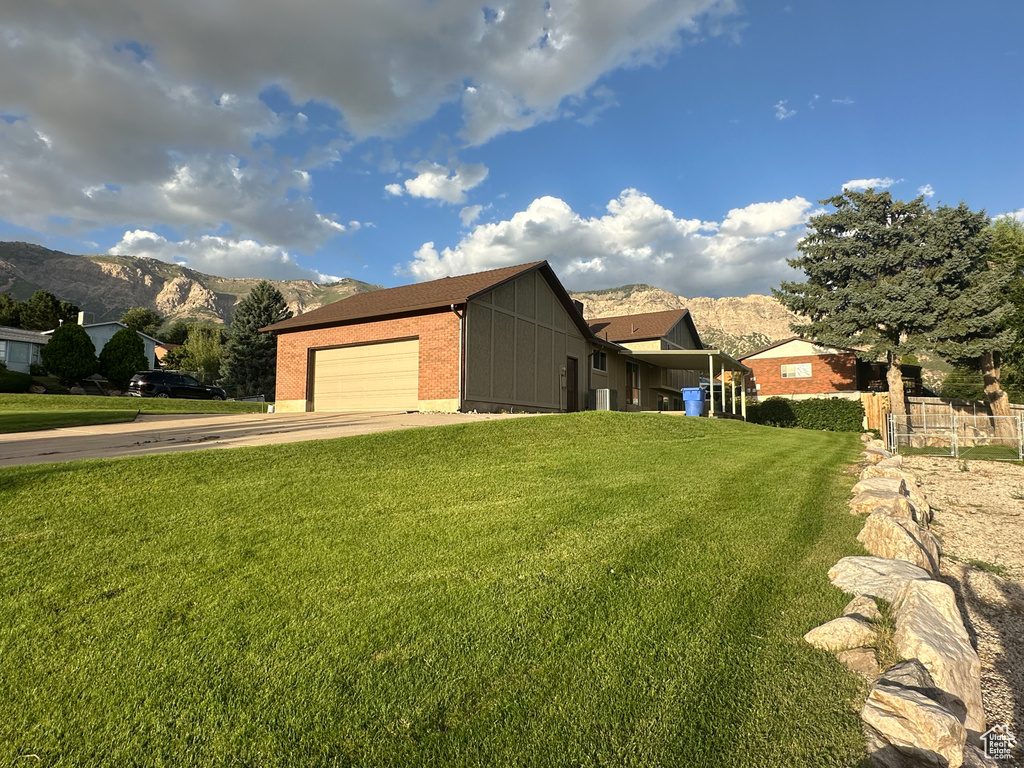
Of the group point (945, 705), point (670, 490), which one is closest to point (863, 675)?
point (945, 705)

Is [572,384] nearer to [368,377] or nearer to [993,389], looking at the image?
[368,377]

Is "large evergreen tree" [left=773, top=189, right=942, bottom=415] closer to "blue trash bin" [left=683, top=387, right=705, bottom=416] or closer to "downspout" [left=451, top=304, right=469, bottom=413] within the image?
"blue trash bin" [left=683, top=387, right=705, bottom=416]

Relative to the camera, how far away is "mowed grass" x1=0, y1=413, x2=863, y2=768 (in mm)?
2240

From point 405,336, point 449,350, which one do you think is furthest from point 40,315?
point 449,350

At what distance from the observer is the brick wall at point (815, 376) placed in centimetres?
3997

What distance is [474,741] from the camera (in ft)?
7.23

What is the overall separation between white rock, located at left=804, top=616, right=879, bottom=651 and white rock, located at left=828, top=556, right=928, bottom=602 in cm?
54

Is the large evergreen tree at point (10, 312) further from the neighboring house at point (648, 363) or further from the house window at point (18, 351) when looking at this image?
the neighboring house at point (648, 363)

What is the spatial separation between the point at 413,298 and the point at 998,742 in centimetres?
1864

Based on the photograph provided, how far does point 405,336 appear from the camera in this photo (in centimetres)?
1800

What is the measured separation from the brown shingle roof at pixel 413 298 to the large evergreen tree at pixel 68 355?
14.4 meters

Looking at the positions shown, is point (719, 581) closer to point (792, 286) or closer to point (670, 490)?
point (670, 490)

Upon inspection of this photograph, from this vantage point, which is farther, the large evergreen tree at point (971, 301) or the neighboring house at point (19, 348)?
the neighboring house at point (19, 348)

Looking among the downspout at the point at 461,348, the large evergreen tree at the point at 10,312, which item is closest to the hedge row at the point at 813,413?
the downspout at the point at 461,348
